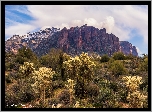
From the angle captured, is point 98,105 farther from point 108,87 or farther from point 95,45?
point 95,45

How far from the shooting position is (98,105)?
8805 mm

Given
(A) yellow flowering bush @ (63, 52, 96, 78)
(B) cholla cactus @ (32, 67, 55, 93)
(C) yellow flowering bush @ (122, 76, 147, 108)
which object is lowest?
(C) yellow flowering bush @ (122, 76, 147, 108)

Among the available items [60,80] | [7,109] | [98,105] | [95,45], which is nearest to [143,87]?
[98,105]

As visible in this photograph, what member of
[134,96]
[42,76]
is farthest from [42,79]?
[134,96]

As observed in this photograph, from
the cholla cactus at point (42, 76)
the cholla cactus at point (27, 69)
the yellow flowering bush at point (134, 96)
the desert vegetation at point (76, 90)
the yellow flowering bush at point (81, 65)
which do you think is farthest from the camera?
the cholla cactus at point (27, 69)

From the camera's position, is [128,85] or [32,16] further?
[128,85]

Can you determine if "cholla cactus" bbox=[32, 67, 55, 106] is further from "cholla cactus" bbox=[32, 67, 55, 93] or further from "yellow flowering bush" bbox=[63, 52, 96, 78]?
"yellow flowering bush" bbox=[63, 52, 96, 78]

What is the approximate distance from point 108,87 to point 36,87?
270 centimetres

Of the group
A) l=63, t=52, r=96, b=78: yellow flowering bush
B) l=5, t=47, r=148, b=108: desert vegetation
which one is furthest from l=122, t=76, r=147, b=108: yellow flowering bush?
l=63, t=52, r=96, b=78: yellow flowering bush

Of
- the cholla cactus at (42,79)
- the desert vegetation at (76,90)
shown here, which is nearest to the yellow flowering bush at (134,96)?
the desert vegetation at (76,90)

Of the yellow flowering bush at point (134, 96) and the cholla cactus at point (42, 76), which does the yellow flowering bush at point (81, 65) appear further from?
the yellow flowering bush at point (134, 96)

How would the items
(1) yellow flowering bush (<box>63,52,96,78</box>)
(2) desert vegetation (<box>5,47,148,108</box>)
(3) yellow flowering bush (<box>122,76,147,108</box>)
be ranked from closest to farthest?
(3) yellow flowering bush (<box>122,76,147,108</box>)
(2) desert vegetation (<box>5,47,148,108</box>)
(1) yellow flowering bush (<box>63,52,96,78</box>)

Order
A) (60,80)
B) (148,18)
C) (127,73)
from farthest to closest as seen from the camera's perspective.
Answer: (127,73), (60,80), (148,18)

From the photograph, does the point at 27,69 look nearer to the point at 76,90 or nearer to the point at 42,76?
the point at 42,76
